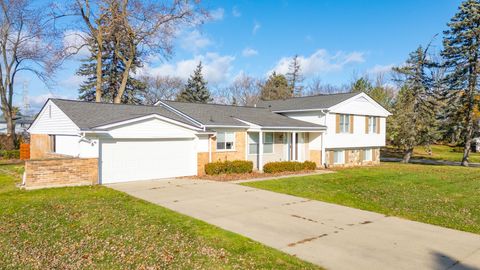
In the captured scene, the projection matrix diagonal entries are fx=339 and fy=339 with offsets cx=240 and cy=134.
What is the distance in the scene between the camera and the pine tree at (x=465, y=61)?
2998cm

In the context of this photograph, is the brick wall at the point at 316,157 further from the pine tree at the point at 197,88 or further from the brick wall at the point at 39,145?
the pine tree at the point at 197,88

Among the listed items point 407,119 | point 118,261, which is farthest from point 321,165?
point 118,261

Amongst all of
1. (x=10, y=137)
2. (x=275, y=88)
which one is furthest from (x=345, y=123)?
(x=275, y=88)

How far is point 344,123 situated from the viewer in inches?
933

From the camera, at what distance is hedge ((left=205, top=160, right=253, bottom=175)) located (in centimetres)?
1695

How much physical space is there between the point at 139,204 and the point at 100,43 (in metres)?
20.5

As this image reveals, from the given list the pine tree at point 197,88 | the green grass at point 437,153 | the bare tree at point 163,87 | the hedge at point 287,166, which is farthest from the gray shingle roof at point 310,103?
the bare tree at point 163,87

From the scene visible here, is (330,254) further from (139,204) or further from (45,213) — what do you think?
(45,213)

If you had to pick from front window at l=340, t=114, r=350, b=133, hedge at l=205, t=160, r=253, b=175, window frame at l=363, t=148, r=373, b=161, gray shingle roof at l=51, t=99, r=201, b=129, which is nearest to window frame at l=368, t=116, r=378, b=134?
window frame at l=363, t=148, r=373, b=161

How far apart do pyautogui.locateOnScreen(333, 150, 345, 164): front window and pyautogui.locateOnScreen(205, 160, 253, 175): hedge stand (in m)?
8.09

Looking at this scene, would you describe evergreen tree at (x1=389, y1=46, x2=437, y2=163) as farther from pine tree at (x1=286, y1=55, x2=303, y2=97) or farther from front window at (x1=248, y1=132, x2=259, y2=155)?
pine tree at (x1=286, y1=55, x2=303, y2=97)

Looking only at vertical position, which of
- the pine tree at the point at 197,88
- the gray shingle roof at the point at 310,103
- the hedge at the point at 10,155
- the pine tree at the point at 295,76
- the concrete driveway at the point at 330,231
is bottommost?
A: the concrete driveway at the point at 330,231

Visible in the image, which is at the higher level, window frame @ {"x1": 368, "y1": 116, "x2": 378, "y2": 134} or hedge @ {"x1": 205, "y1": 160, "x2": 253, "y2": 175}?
window frame @ {"x1": 368, "y1": 116, "x2": 378, "y2": 134}

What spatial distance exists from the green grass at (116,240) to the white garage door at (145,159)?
13.9ft
